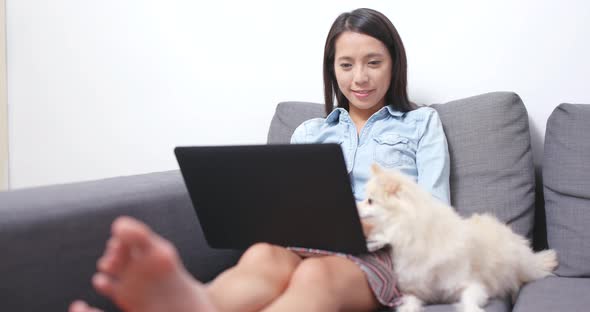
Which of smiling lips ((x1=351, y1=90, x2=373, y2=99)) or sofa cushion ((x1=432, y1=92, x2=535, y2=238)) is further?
smiling lips ((x1=351, y1=90, x2=373, y2=99))

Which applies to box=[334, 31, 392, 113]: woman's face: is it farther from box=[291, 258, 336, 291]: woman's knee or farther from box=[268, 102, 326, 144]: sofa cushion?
box=[291, 258, 336, 291]: woman's knee

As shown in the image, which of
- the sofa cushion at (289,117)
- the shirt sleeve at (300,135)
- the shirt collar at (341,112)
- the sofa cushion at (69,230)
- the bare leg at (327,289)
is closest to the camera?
the bare leg at (327,289)

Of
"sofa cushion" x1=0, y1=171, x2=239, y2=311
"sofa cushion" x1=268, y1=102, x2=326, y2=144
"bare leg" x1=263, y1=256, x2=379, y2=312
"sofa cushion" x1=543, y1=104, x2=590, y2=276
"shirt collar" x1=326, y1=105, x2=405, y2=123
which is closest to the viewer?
"bare leg" x1=263, y1=256, x2=379, y2=312

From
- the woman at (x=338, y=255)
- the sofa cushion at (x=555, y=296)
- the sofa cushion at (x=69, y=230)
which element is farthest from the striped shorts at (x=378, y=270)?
the sofa cushion at (x=69, y=230)

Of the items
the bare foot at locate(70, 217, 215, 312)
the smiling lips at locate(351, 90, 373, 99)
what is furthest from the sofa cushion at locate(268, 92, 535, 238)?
the bare foot at locate(70, 217, 215, 312)

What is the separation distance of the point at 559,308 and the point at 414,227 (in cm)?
34

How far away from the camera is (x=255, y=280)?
3.18 feet

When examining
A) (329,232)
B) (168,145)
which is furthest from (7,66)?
(329,232)

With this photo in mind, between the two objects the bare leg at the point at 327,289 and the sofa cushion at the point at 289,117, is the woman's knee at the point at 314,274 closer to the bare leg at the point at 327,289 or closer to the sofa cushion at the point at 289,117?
the bare leg at the point at 327,289

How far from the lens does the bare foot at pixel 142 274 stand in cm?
63

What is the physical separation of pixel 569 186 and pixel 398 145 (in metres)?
0.46

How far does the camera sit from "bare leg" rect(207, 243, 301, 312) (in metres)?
0.91

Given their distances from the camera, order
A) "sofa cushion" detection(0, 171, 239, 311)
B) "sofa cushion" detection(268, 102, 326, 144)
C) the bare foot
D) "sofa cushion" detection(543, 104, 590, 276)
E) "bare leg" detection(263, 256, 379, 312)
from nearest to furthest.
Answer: the bare foot, "bare leg" detection(263, 256, 379, 312), "sofa cushion" detection(0, 171, 239, 311), "sofa cushion" detection(543, 104, 590, 276), "sofa cushion" detection(268, 102, 326, 144)

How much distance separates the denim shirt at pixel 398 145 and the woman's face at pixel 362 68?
7 cm
